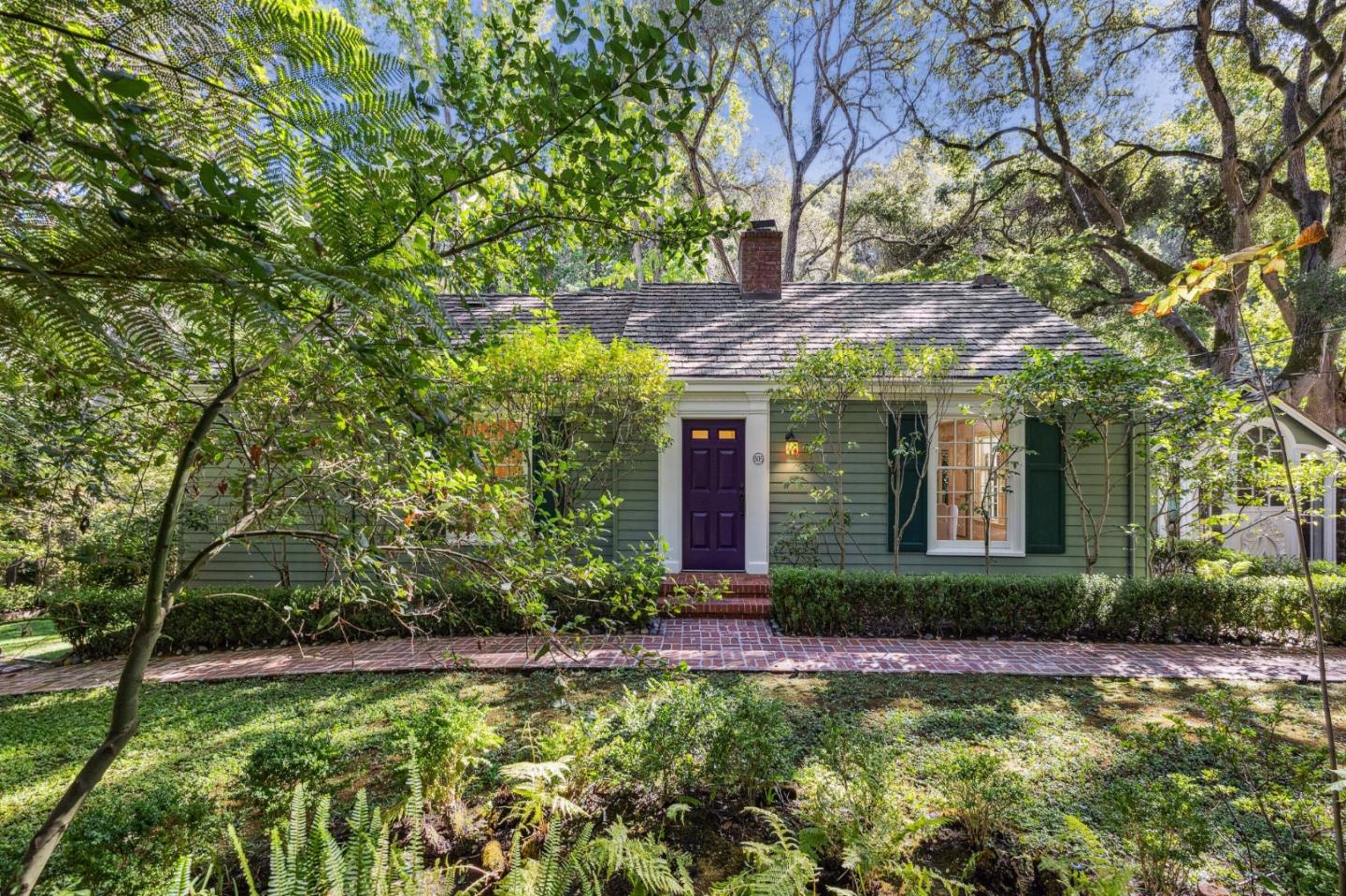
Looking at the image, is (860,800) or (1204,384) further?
(1204,384)

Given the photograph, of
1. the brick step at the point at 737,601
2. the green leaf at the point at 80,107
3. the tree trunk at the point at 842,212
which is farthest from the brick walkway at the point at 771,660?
the tree trunk at the point at 842,212

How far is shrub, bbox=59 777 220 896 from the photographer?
6.71 ft

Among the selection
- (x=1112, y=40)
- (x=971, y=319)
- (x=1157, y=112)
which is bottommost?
(x=971, y=319)

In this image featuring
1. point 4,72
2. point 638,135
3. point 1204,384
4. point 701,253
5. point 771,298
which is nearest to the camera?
point 4,72

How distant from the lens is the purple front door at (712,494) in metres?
8.05

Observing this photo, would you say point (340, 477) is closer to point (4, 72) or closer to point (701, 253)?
point (4, 72)

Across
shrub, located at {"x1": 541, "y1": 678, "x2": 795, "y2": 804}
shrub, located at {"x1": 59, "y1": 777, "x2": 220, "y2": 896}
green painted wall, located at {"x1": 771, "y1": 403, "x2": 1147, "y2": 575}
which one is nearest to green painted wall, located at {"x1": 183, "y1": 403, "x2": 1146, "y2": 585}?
green painted wall, located at {"x1": 771, "y1": 403, "x2": 1147, "y2": 575}

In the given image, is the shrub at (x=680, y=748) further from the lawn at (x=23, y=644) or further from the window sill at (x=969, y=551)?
the lawn at (x=23, y=644)

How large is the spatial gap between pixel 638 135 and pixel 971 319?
342 inches

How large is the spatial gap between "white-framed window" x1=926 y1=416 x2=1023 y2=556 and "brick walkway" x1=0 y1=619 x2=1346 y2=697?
6.26 feet

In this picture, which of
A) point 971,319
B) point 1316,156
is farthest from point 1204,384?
point 1316,156

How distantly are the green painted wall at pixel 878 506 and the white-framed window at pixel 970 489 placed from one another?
0.72 feet

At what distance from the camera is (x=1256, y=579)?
6.31 metres

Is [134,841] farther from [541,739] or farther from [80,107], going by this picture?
[80,107]
